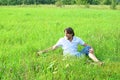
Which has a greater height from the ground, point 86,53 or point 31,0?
point 86,53

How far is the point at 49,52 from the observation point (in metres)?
7.84

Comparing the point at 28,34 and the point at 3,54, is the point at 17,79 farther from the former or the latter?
the point at 28,34

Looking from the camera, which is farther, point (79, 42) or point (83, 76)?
point (79, 42)

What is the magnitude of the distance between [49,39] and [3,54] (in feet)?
7.98

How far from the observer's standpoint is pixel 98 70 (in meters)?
6.36

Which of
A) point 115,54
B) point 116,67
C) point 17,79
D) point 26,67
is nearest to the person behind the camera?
point 17,79

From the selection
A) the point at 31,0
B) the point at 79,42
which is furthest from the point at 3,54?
the point at 31,0

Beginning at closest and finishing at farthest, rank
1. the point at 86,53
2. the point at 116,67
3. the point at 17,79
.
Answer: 1. the point at 17,79
2. the point at 116,67
3. the point at 86,53

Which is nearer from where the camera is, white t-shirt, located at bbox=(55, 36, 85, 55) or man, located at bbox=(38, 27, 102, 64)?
man, located at bbox=(38, 27, 102, 64)

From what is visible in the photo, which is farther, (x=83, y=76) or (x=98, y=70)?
(x=98, y=70)

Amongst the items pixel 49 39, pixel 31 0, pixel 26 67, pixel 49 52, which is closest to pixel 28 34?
pixel 49 39

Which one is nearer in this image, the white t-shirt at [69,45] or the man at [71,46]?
the man at [71,46]

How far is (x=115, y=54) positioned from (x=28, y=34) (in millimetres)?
3301

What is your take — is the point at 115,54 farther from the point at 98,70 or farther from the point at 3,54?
the point at 3,54
